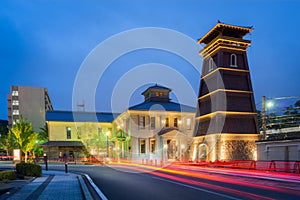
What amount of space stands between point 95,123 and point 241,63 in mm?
31642

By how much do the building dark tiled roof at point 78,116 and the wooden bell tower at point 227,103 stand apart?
27.9m

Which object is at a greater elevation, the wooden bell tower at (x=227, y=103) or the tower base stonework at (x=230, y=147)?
the wooden bell tower at (x=227, y=103)

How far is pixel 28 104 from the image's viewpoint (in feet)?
290

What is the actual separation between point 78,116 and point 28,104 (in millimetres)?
A: 40135

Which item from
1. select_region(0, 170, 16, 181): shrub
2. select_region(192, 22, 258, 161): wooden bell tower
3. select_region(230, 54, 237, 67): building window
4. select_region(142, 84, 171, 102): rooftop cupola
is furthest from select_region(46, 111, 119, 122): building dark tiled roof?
select_region(0, 170, 16, 181): shrub

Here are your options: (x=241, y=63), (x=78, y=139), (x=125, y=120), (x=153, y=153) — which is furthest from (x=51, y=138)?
(x=241, y=63)

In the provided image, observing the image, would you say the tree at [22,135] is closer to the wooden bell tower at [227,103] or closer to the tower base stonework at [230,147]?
the wooden bell tower at [227,103]

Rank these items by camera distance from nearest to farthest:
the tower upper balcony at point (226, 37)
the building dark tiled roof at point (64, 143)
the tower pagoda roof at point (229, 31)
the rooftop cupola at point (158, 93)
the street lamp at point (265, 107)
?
the street lamp at point (265, 107), the tower upper balcony at point (226, 37), the tower pagoda roof at point (229, 31), the building dark tiled roof at point (64, 143), the rooftop cupola at point (158, 93)

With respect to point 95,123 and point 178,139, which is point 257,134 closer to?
point 178,139

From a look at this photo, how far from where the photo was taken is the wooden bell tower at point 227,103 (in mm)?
31969

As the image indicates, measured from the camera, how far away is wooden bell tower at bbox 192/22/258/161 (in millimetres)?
31969

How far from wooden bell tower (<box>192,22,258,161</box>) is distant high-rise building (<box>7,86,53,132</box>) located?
6731 cm

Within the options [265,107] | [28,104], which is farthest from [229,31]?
[28,104]

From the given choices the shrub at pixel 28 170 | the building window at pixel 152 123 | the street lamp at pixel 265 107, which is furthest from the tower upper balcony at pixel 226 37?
the shrub at pixel 28 170
